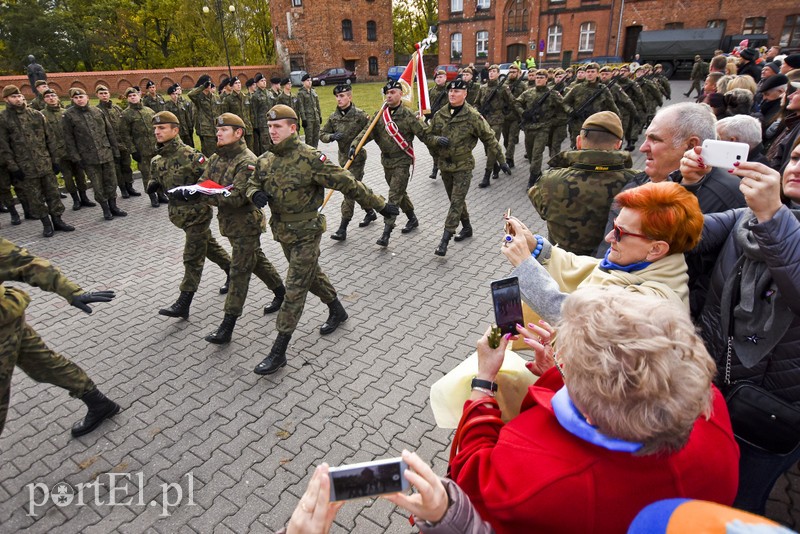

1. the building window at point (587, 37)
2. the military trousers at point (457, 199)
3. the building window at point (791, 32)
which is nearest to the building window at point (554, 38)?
the building window at point (587, 37)

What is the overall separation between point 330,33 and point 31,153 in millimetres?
37832

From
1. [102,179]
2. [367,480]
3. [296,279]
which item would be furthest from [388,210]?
[102,179]

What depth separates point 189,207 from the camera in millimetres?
5137

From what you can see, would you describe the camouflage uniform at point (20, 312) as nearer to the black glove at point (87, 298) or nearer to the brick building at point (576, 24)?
the black glove at point (87, 298)

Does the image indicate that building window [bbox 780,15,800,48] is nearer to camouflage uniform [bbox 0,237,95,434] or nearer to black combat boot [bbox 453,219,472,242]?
black combat boot [bbox 453,219,472,242]

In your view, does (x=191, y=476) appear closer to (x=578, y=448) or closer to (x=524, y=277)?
(x=524, y=277)

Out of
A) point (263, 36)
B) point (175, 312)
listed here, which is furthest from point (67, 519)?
point (263, 36)

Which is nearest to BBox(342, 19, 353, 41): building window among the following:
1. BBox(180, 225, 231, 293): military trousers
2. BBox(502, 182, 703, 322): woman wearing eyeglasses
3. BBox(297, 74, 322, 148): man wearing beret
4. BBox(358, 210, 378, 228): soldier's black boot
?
BBox(297, 74, 322, 148): man wearing beret

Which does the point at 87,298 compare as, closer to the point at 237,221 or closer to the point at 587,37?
the point at 237,221

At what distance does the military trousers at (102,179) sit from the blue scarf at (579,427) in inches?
392

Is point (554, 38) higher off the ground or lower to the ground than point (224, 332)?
higher

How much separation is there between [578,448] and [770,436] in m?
1.47

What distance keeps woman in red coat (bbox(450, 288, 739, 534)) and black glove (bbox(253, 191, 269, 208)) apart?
343cm

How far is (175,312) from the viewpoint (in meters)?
5.42
